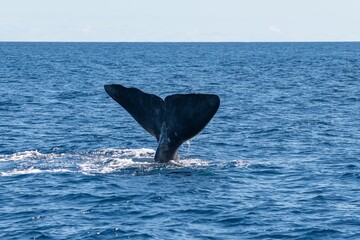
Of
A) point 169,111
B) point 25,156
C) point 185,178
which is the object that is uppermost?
point 169,111

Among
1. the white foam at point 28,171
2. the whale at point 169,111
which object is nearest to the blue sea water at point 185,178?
the white foam at point 28,171

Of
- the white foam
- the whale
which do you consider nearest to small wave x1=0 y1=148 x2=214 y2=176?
the white foam

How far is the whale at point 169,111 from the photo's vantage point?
21938 millimetres

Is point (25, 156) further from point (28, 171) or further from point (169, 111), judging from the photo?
point (169, 111)

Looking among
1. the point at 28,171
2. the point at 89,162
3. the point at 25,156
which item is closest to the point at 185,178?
the point at 89,162

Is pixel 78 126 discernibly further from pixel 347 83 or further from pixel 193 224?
pixel 347 83

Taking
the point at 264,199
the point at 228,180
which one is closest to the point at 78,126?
the point at 228,180

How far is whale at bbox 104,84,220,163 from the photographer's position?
2194cm

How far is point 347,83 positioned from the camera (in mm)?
70125

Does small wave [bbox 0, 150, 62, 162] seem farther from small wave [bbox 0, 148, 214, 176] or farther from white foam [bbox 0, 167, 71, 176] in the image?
white foam [bbox 0, 167, 71, 176]

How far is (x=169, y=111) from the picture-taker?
2275 cm

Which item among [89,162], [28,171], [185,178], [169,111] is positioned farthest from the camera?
[89,162]

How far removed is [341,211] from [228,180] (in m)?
4.45

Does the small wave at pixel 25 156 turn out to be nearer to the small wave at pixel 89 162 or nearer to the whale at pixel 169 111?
the small wave at pixel 89 162
